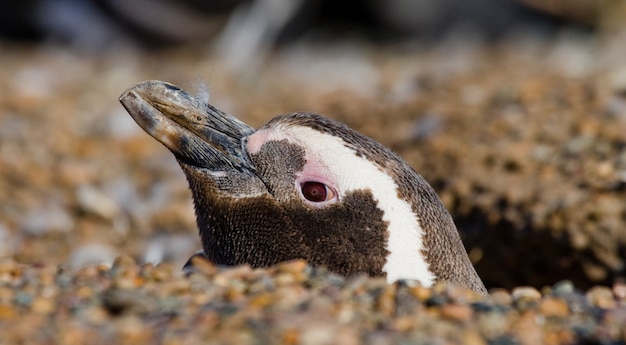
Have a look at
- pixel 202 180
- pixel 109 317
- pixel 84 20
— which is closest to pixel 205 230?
pixel 202 180

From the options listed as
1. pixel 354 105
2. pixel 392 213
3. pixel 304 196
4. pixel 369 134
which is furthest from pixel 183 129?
pixel 354 105

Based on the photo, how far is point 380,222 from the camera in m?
2.79

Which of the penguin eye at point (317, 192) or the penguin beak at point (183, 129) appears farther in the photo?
the penguin beak at point (183, 129)

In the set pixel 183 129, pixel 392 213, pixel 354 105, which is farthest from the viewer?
pixel 354 105

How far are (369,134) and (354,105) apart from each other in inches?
34.9

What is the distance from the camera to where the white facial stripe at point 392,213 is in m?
2.77

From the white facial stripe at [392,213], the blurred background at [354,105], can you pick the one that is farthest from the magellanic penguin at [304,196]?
the blurred background at [354,105]

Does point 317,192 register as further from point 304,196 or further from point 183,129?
point 183,129

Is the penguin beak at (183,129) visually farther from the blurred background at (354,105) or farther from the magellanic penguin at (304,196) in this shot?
the blurred background at (354,105)

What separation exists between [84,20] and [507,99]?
180 inches

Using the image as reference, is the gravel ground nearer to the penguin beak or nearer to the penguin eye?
the penguin beak

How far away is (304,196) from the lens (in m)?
2.84

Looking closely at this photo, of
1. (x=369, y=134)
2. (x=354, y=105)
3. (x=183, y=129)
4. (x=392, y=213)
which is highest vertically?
(x=354, y=105)

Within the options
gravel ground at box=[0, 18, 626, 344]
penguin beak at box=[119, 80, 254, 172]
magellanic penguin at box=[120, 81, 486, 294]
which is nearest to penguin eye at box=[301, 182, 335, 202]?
magellanic penguin at box=[120, 81, 486, 294]
